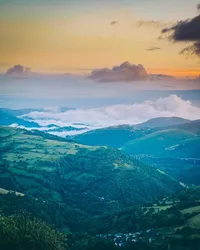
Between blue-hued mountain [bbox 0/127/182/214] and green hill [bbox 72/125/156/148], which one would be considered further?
green hill [bbox 72/125/156/148]

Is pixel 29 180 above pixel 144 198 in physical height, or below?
above

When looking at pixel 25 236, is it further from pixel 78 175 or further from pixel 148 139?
pixel 148 139

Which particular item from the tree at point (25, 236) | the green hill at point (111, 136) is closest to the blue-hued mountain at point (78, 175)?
the tree at point (25, 236)

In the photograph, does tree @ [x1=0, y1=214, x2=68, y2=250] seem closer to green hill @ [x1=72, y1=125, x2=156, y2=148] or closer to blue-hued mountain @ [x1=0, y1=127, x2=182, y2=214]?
blue-hued mountain @ [x1=0, y1=127, x2=182, y2=214]

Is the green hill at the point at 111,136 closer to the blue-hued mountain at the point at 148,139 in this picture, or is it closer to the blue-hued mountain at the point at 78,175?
the blue-hued mountain at the point at 148,139

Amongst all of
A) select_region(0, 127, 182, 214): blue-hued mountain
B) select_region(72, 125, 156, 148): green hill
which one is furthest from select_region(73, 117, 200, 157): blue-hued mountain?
select_region(0, 127, 182, 214): blue-hued mountain

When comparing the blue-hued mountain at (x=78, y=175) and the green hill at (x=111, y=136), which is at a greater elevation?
the green hill at (x=111, y=136)

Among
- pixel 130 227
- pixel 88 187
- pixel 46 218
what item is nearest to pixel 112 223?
pixel 130 227

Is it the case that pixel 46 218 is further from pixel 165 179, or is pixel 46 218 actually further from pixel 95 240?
pixel 165 179
